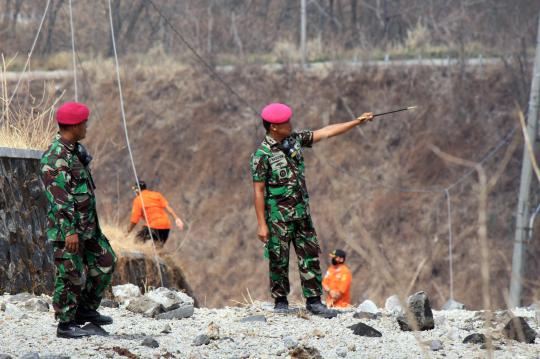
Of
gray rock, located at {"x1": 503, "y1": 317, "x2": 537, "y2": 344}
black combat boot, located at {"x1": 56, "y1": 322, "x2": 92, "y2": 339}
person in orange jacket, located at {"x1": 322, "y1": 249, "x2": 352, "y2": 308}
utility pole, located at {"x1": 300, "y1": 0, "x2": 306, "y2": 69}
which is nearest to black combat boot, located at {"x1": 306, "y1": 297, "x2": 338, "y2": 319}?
gray rock, located at {"x1": 503, "y1": 317, "x2": 537, "y2": 344}

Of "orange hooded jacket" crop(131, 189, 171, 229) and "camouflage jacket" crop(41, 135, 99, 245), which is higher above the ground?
"camouflage jacket" crop(41, 135, 99, 245)

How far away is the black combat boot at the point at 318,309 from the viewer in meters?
8.36

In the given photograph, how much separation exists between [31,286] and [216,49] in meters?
32.2

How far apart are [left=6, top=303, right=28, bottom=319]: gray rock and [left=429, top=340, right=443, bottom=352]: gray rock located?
287cm

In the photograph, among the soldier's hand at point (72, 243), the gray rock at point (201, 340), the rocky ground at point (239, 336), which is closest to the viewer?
the rocky ground at point (239, 336)

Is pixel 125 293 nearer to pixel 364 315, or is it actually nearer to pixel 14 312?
pixel 14 312

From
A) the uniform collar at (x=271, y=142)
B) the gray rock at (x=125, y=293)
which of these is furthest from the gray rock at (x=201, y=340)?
the gray rock at (x=125, y=293)

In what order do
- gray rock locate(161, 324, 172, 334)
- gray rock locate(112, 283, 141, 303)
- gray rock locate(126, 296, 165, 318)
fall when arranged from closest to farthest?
gray rock locate(161, 324, 172, 334)
gray rock locate(126, 296, 165, 318)
gray rock locate(112, 283, 141, 303)

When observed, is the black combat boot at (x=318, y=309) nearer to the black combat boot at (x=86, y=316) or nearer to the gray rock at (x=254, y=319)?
the gray rock at (x=254, y=319)

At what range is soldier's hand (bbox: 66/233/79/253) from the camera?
691 centimetres

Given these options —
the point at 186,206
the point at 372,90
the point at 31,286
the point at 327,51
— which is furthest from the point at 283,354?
the point at 327,51

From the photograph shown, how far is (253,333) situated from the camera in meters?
7.53

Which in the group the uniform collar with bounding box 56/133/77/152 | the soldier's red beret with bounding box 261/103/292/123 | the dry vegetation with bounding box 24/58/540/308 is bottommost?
the dry vegetation with bounding box 24/58/540/308

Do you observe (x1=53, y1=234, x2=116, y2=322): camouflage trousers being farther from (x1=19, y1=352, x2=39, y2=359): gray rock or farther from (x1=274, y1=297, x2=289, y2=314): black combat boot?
(x1=274, y1=297, x2=289, y2=314): black combat boot
